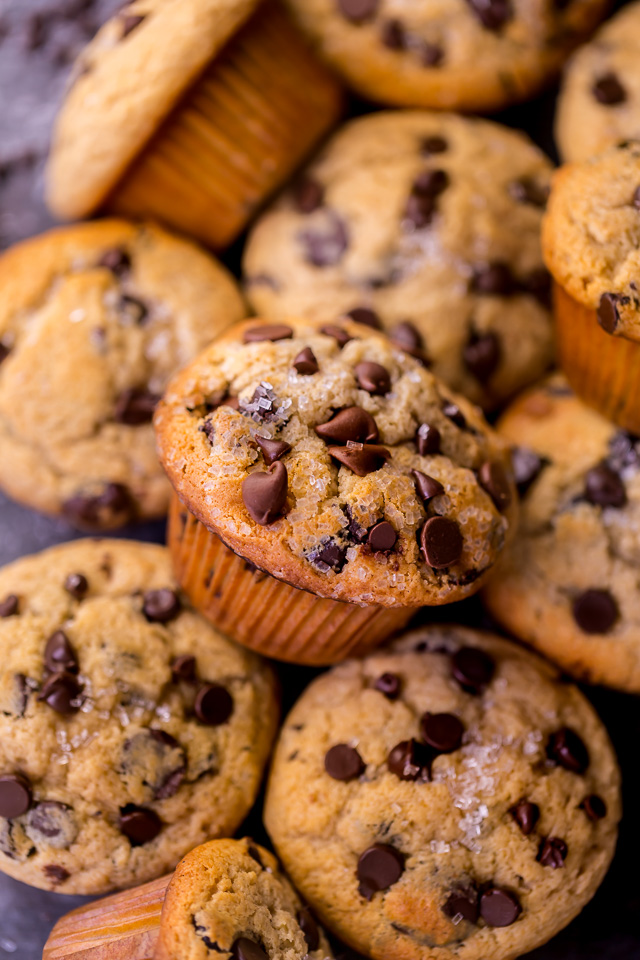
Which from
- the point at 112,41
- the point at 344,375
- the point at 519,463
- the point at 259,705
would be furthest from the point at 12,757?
the point at 112,41

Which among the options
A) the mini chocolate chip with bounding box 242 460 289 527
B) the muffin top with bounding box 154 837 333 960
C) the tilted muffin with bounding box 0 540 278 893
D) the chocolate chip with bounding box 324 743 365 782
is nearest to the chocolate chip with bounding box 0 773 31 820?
the tilted muffin with bounding box 0 540 278 893

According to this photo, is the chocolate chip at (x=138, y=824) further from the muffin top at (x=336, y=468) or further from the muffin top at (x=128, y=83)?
the muffin top at (x=128, y=83)

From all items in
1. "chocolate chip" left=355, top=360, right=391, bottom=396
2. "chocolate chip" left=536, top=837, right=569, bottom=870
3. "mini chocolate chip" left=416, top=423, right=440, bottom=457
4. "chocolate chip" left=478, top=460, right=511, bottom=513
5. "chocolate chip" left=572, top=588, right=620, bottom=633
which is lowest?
"chocolate chip" left=536, top=837, right=569, bottom=870

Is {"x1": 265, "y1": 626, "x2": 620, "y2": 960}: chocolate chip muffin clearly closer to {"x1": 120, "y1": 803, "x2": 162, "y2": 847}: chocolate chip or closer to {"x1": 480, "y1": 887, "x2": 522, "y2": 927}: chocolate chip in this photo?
{"x1": 480, "y1": 887, "x2": 522, "y2": 927}: chocolate chip

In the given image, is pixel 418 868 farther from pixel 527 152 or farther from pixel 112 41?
pixel 112 41

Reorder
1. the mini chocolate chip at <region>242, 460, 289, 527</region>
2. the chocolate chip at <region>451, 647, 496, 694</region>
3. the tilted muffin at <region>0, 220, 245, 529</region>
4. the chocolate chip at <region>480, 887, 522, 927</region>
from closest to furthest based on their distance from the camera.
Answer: the mini chocolate chip at <region>242, 460, 289, 527</region> < the chocolate chip at <region>480, 887, 522, 927</region> < the chocolate chip at <region>451, 647, 496, 694</region> < the tilted muffin at <region>0, 220, 245, 529</region>

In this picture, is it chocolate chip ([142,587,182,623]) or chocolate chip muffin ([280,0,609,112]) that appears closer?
chocolate chip ([142,587,182,623])

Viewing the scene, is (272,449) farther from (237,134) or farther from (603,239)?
(237,134)

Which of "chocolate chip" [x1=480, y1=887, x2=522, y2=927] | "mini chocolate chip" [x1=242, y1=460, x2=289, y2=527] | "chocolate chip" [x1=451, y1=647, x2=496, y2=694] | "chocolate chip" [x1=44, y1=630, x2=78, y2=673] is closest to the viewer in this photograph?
"mini chocolate chip" [x1=242, y1=460, x2=289, y2=527]
